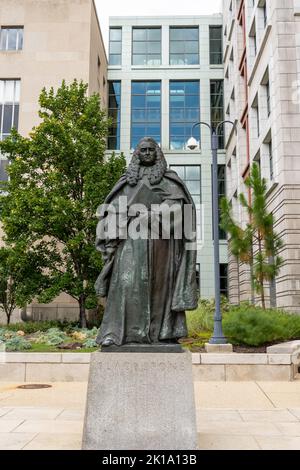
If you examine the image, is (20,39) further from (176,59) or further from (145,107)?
(176,59)

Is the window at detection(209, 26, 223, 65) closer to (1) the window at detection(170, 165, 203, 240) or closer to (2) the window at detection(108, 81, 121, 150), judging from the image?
(2) the window at detection(108, 81, 121, 150)

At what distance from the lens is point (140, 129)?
136ft

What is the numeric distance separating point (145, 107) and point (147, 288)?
38507 millimetres

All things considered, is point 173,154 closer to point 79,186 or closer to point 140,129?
point 140,129

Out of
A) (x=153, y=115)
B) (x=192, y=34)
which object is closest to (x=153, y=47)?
(x=192, y=34)

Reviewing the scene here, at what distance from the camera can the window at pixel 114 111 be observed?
41219 mm

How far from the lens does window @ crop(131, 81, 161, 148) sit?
136ft

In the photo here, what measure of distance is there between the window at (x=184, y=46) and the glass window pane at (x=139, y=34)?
249 cm

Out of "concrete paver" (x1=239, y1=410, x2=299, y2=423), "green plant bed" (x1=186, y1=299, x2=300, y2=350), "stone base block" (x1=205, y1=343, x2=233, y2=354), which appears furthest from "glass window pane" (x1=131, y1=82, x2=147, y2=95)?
"concrete paver" (x1=239, y1=410, x2=299, y2=423)

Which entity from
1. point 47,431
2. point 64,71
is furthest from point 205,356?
point 64,71

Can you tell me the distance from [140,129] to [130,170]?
1440 inches

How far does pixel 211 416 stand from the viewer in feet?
23.9

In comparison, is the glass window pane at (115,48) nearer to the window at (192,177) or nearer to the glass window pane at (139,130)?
the glass window pane at (139,130)

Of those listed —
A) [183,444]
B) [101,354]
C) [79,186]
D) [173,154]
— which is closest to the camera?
[183,444]
